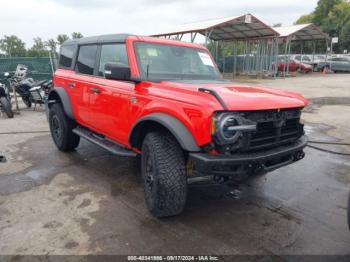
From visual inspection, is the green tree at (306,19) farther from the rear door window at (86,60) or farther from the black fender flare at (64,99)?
the black fender flare at (64,99)

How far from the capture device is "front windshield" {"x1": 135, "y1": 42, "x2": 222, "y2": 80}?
12.2ft

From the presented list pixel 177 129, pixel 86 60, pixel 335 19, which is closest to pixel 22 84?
pixel 86 60

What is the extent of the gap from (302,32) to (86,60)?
2559 centimetres

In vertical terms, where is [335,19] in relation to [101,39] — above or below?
above

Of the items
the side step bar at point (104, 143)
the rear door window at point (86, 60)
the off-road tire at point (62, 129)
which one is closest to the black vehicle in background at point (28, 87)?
the off-road tire at point (62, 129)

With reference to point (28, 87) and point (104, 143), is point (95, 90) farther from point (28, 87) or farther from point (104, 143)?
point (28, 87)

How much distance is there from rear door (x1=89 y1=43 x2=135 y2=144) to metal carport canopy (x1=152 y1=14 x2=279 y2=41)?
15.4 meters

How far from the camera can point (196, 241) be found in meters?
2.84

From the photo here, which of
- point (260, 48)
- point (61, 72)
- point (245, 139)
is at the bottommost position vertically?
point (245, 139)

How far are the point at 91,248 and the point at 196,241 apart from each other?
3.06 feet

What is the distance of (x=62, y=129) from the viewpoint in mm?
5195

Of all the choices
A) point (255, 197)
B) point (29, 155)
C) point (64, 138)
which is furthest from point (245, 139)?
point (29, 155)

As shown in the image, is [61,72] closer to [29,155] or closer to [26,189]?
[29,155]

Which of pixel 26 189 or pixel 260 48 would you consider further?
pixel 260 48
